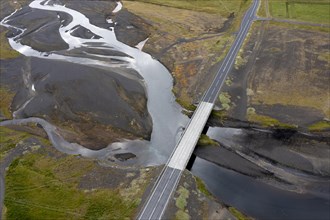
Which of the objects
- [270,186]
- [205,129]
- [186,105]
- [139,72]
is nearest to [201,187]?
[270,186]

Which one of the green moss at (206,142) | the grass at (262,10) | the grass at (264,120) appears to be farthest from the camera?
the grass at (262,10)

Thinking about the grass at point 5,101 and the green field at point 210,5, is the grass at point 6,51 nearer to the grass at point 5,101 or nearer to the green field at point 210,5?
the grass at point 5,101

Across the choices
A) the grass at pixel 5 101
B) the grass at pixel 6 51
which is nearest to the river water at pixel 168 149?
the grass at pixel 6 51

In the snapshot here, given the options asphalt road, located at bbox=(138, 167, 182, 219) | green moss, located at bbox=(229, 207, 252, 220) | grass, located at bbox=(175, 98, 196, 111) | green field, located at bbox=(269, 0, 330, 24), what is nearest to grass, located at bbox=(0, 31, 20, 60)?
grass, located at bbox=(175, 98, 196, 111)

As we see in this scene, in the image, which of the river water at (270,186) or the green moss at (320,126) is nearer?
the river water at (270,186)

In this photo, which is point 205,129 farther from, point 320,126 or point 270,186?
point 320,126

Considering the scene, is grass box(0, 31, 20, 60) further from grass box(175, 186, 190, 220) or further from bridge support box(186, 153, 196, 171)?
grass box(175, 186, 190, 220)
